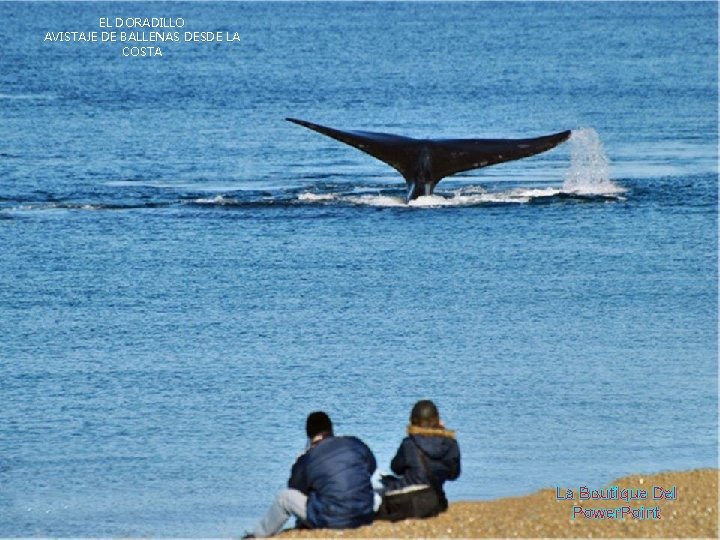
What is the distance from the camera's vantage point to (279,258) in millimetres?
29016

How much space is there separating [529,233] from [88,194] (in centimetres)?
810

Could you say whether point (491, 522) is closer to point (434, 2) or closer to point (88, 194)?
point (88, 194)

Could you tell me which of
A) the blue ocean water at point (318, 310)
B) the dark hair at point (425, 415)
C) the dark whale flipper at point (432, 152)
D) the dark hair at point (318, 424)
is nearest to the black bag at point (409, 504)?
the dark hair at point (425, 415)

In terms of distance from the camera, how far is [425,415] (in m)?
16.0

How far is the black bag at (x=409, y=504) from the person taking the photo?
52.2 feet

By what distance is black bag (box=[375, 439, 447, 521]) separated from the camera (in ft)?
52.2

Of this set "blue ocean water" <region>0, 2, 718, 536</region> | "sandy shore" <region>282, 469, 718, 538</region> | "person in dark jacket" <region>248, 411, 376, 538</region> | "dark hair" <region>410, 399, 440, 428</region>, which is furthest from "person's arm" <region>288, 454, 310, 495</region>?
"blue ocean water" <region>0, 2, 718, 536</region>

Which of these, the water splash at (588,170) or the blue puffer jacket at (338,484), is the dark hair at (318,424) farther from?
the water splash at (588,170)

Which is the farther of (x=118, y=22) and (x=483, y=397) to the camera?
(x=118, y=22)

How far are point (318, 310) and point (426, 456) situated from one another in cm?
958

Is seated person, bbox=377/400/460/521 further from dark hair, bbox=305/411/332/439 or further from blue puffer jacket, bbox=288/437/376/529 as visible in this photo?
dark hair, bbox=305/411/332/439

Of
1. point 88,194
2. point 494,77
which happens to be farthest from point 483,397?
point 494,77

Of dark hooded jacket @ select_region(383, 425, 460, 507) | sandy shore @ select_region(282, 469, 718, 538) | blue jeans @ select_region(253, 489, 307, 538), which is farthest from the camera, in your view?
dark hooded jacket @ select_region(383, 425, 460, 507)

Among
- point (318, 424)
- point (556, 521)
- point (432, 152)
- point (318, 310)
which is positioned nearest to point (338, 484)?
point (318, 424)
